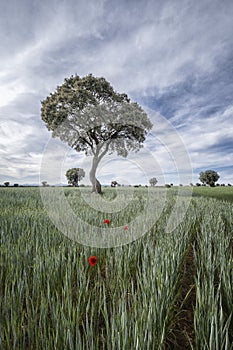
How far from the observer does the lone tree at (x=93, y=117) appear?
13.7 meters

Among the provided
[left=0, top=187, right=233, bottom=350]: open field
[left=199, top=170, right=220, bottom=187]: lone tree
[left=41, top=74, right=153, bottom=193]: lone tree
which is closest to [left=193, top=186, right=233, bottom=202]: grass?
[left=41, top=74, right=153, bottom=193]: lone tree

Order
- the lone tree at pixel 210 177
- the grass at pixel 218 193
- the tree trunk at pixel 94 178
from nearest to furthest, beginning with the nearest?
the grass at pixel 218 193 → the tree trunk at pixel 94 178 → the lone tree at pixel 210 177

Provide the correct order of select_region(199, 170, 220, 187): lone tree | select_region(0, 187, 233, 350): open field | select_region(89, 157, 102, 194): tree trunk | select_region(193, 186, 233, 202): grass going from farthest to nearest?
select_region(199, 170, 220, 187): lone tree
select_region(89, 157, 102, 194): tree trunk
select_region(193, 186, 233, 202): grass
select_region(0, 187, 233, 350): open field

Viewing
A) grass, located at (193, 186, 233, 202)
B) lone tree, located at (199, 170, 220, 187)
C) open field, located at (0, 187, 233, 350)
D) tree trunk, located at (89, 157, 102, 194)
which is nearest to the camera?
open field, located at (0, 187, 233, 350)

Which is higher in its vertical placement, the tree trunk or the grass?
the tree trunk

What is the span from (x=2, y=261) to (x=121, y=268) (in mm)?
1104

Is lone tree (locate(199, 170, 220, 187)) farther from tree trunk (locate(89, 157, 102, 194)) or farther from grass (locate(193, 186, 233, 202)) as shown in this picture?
tree trunk (locate(89, 157, 102, 194))

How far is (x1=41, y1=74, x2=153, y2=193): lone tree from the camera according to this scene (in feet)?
44.9

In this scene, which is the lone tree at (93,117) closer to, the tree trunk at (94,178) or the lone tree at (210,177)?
the tree trunk at (94,178)

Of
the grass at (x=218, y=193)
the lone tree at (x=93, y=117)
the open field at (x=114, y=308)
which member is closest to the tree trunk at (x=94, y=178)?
the lone tree at (x=93, y=117)

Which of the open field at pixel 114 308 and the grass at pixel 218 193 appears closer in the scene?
the open field at pixel 114 308

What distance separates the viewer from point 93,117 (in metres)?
13.6

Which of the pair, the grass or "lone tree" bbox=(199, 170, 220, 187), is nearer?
the grass

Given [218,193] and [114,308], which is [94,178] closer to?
[218,193]
